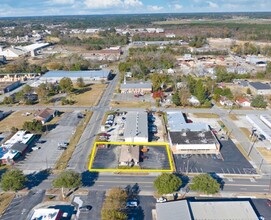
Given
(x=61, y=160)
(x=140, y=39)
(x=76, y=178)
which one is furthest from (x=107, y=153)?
(x=140, y=39)

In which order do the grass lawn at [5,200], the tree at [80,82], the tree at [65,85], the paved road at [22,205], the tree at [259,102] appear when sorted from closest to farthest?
the paved road at [22,205] → the grass lawn at [5,200] → the tree at [259,102] → the tree at [65,85] → the tree at [80,82]

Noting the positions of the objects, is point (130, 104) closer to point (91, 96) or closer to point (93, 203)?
point (91, 96)

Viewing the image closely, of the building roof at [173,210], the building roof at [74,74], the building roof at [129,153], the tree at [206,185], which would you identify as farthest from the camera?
the building roof at [74,74]

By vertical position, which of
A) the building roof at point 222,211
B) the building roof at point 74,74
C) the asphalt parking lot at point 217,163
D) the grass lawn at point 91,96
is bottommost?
the asphalt parking lot at point 217,163

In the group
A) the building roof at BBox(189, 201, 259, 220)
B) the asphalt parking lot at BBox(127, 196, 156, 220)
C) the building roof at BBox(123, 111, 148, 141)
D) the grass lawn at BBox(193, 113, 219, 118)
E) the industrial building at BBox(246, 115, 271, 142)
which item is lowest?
the asphalt parking lot at BBox(127, 196, 156, 220)

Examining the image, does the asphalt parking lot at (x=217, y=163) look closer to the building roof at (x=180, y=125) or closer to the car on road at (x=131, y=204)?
the building roof at (x=180, y=125)

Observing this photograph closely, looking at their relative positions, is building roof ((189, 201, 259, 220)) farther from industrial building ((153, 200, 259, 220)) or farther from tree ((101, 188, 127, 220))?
tree ((101, 188, 127, 220))

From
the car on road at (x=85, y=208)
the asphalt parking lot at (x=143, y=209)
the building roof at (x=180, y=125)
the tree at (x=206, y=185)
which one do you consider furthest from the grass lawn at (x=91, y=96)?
the tree at (x=206, y=185)

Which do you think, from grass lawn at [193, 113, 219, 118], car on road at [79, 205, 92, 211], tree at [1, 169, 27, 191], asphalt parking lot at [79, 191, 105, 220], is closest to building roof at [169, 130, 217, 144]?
grass lawn at [193, 113, 219, 118]
